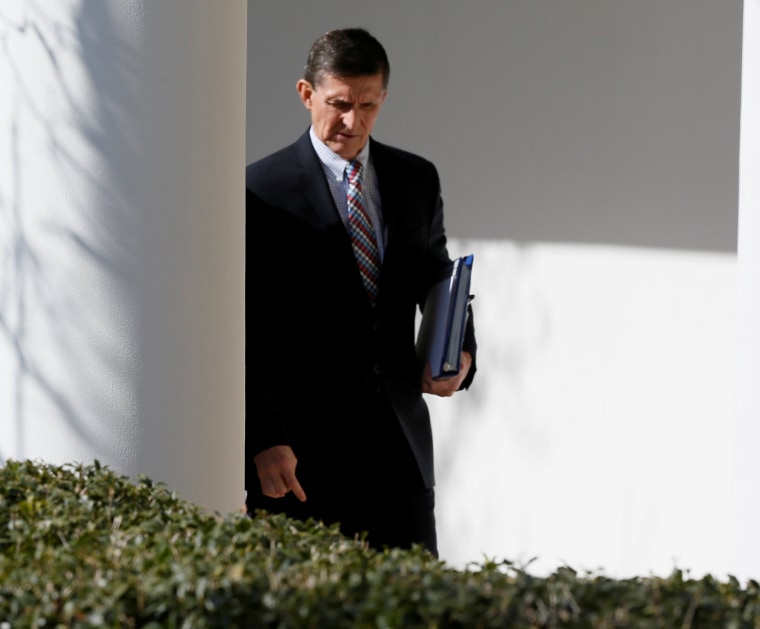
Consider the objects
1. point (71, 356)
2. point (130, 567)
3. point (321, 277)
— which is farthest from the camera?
point (321, 277)

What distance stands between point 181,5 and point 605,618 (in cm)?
206

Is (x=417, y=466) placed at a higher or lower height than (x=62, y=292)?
lower

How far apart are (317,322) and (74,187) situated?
113 centimetres

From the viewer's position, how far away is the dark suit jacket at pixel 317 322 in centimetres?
430

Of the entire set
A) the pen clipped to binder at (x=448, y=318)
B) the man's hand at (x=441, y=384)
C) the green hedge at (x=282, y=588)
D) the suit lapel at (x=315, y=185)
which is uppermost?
the suit lapel at (x=315, y=185)

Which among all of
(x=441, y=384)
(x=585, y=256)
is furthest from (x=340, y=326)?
(x=585, y=256)

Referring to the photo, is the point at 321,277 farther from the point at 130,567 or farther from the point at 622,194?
the point at 622,194

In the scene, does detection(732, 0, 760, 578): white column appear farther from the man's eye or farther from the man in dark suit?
the man's eye

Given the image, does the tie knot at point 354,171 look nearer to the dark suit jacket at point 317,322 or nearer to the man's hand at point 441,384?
the dark suit jacket at point 317,322

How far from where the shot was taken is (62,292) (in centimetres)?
342

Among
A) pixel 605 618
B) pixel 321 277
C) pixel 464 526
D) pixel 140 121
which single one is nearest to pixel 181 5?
pixel 140 121

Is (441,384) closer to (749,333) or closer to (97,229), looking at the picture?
(749,333)

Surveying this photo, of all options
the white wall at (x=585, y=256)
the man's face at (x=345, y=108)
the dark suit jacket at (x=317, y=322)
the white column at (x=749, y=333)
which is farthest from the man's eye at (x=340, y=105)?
the white wall at (x=585, y=256)

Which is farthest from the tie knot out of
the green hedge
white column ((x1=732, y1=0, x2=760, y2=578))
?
the green hedge
